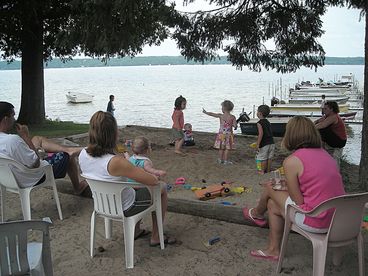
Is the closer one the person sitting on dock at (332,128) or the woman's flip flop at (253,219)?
A: the woman's flip flop at (253,219)

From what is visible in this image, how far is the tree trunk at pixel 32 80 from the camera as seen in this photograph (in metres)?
14.5

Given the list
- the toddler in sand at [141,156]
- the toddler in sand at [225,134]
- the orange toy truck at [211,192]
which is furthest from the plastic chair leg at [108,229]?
the toddler in sand at [225,134]

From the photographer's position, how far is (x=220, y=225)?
4.57 metres

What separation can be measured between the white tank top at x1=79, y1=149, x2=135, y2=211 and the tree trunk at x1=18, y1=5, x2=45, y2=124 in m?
11.7

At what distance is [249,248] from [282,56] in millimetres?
5524

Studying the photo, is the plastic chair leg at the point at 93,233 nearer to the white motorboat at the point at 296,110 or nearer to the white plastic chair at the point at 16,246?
the white plastic chair at the point at 16,246

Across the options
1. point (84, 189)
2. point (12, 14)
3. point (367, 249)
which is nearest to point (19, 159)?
point (84, 189)

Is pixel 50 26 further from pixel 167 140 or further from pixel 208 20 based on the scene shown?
pixel 208 20

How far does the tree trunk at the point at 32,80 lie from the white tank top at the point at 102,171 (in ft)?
38.5

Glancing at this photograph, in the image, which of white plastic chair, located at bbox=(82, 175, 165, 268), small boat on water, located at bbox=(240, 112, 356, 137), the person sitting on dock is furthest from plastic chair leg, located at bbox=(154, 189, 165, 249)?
small boat on water, located at bbox=(240, 112, 356, 137)

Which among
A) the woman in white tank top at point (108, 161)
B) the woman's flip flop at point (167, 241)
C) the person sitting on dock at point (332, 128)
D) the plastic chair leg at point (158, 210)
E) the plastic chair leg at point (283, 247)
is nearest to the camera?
the plastic chair leg at point (283, 247)

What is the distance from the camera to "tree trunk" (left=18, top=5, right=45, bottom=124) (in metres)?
14.5

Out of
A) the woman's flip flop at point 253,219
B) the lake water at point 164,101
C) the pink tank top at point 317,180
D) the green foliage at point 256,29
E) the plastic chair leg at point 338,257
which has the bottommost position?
the lake water at point 164,101

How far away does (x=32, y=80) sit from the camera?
14.8 metres
